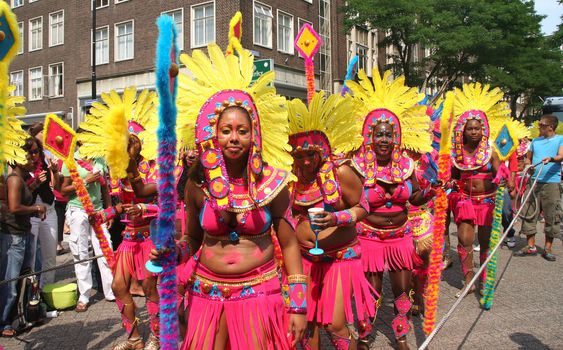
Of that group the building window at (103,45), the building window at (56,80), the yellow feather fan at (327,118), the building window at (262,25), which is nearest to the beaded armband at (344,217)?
the yellow feather fan at (327,118)

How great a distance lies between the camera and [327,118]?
3.85m

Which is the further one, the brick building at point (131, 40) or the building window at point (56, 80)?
the building window at point (56, 80)

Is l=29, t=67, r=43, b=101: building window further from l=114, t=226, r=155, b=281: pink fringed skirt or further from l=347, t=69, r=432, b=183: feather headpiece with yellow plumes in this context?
l=347, t=69, r=432, b=183: feather headpiece with yellow plumes

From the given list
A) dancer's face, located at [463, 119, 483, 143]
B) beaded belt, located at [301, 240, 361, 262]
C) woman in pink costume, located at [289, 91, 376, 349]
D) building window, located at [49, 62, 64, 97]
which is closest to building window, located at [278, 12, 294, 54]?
building window, located at [49, 62, 64, 97]

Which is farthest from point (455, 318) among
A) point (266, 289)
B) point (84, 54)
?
point (84, 54)

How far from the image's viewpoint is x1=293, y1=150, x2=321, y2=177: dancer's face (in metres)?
3.72

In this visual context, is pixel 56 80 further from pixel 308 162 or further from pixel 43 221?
pixel 308 162

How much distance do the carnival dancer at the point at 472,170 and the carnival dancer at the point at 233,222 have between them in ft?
13.1

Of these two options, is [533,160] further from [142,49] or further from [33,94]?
[33,94]

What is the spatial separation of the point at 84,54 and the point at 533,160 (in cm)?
2530

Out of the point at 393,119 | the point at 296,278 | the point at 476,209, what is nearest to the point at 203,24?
the point at 476,209

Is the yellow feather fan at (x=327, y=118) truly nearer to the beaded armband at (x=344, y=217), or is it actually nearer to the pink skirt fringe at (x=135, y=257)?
the beaded armband at (x=344, y=217)

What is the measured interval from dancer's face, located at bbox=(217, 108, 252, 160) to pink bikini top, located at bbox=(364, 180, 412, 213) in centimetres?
212

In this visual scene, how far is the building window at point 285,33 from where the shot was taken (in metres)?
23.3
